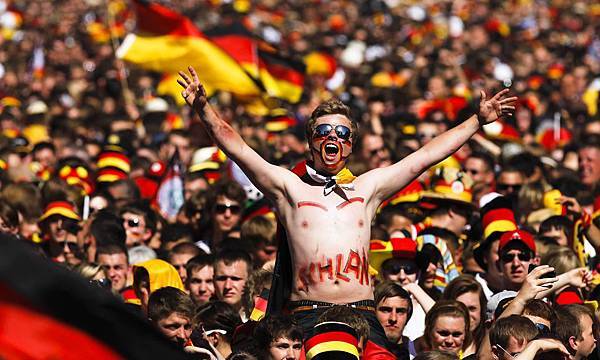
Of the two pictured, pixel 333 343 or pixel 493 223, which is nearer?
pixel 333 343

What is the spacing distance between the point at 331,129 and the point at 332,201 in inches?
14.8

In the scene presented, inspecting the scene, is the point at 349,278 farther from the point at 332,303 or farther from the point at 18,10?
the point at 18,10

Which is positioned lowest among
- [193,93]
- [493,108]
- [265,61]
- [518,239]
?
[193,93]

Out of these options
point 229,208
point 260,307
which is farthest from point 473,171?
point 260,307

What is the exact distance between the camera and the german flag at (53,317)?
4.20 meters

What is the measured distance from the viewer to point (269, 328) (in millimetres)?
7227

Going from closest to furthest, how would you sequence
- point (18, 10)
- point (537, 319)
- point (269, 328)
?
point (269, 328) → point (537, 319) → point (18, 10)

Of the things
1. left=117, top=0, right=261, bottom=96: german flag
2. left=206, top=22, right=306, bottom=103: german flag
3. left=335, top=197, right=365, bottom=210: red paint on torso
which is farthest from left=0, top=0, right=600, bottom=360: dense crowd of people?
left=117, top=0, right=261, bottom=96: german flag

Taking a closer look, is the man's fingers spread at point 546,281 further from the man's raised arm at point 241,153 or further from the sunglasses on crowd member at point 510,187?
the sunglasses on crowd member at point 510,187

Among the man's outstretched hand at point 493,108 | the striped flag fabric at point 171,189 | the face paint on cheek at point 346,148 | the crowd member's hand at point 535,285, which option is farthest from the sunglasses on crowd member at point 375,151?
the face paint on cheek at point 346,148

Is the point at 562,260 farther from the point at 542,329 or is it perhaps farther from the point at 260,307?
the point at 260,307

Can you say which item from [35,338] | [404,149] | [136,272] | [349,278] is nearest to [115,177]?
[404,149]

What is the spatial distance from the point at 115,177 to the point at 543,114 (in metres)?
6.54

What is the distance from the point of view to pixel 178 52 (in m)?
16.6
